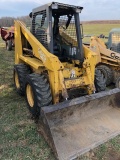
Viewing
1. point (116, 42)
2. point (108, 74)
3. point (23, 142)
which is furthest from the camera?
point (116, 42)

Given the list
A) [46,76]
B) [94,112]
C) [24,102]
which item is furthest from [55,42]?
[94,112]

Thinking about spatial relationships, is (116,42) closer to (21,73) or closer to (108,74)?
(108,74)

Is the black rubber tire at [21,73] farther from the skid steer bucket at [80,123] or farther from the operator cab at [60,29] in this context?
the skid steer bucket at [80,123]

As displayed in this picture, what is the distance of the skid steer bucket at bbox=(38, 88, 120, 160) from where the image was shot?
11.4 feet

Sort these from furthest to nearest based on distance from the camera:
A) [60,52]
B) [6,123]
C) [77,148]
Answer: [60,52] < [6,123] < [77,148]

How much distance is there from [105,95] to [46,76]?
1.21 metres

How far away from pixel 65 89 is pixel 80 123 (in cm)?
67

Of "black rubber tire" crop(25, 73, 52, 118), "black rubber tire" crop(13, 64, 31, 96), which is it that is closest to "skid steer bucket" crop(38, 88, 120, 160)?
"black rubber tire" crop(25, 73, 52, 118)

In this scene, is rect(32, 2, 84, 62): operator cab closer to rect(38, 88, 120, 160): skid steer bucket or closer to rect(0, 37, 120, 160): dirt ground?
rect(38, 88, 120, 160): skid steer bucket

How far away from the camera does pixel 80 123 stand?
402 cm

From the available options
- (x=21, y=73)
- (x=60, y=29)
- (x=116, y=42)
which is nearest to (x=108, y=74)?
(x=116, y=42)

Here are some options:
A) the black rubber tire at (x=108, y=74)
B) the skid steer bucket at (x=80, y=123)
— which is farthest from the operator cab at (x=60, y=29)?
the black rubber tire at (x=108, y=74)

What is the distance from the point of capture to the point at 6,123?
4301 millimetres

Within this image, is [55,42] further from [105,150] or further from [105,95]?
[105,150]
